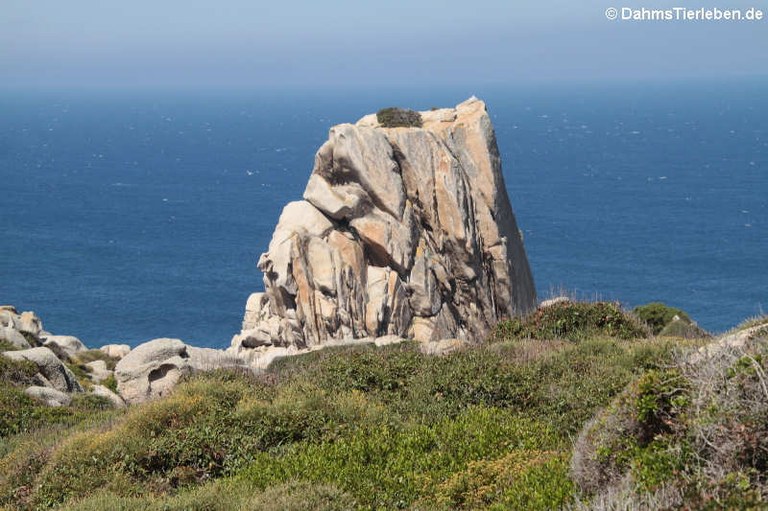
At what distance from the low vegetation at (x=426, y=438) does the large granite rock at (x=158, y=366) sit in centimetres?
627

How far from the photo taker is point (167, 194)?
586 feet

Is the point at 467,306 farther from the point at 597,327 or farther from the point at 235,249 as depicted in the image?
the point at 235,249

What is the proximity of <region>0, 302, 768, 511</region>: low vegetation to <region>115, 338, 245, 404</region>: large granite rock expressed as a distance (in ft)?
20.6

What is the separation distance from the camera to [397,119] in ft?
173

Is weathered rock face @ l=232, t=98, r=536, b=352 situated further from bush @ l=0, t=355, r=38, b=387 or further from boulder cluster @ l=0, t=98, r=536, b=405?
bush @ l=0, t=355, r=38, b=387

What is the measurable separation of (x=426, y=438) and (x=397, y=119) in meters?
37.6

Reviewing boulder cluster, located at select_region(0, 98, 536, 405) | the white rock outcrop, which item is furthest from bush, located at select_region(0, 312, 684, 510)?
the white rock outcrop

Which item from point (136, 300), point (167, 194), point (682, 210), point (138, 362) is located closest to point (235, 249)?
point (136, 300)

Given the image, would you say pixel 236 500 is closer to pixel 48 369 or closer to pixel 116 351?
pixel 48 369

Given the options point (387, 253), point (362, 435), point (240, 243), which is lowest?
point (240, 243)

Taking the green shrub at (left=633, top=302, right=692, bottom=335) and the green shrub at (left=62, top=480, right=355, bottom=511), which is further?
the green shrub at (left=633, top=302, right=692, bottom=335)

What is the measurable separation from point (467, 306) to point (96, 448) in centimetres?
3300

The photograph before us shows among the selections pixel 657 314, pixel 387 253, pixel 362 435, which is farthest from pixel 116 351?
pixel 362 435

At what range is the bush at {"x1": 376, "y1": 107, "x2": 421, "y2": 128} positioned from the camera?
52406 millimetres
